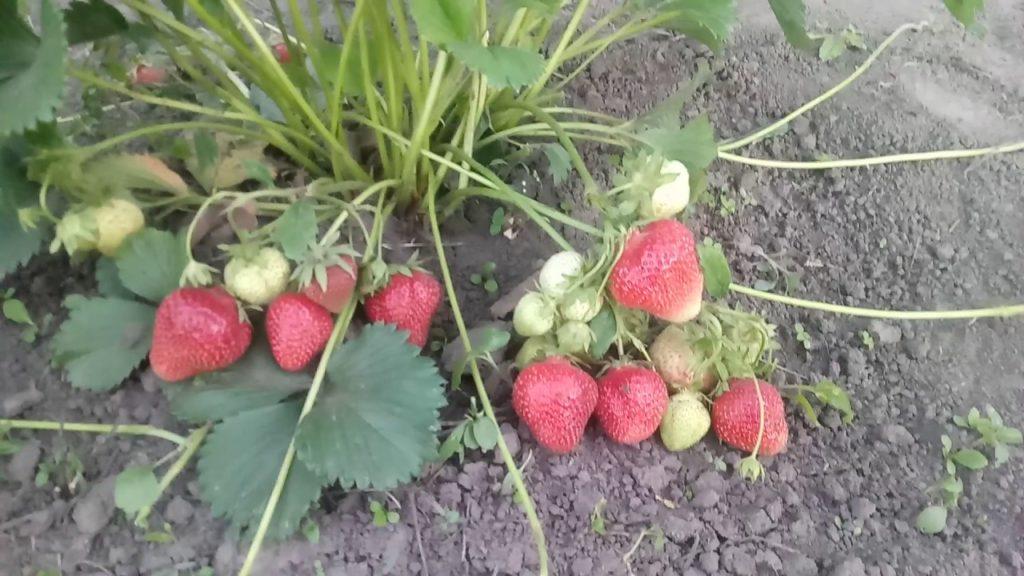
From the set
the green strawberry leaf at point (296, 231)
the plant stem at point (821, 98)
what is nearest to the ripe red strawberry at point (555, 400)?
the green strawberry leaf at point (296, 231)

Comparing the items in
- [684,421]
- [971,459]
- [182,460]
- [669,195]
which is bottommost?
[971,459]

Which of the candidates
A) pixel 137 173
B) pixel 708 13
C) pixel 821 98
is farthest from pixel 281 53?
pixel 821 98

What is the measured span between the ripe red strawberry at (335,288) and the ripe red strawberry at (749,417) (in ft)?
1.30

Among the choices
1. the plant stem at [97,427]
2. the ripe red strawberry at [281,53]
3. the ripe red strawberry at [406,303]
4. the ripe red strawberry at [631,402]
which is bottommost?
the ripe red strawberry at [631,402]

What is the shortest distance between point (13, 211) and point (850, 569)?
87 cm

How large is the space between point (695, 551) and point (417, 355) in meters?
0.33

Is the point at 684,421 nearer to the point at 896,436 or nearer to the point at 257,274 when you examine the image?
the point at 896,436

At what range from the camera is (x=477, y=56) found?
738mm

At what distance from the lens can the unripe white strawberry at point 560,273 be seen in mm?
863

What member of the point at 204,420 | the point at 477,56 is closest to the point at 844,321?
the point at 477,56

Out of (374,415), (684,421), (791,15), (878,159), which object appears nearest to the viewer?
(374,415)

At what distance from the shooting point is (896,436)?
3.20ft

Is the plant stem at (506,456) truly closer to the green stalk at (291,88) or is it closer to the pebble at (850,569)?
the green stalk at (291,88)

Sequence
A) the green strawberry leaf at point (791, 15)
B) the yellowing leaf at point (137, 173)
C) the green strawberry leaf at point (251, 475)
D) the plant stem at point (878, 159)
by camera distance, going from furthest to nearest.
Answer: the plant stem at point (878, 159) < the green strawberry leaf at point (791, 15) < the yellowing leaf at point (137, 173) < the green strawberry leaf at point (251, 475)
